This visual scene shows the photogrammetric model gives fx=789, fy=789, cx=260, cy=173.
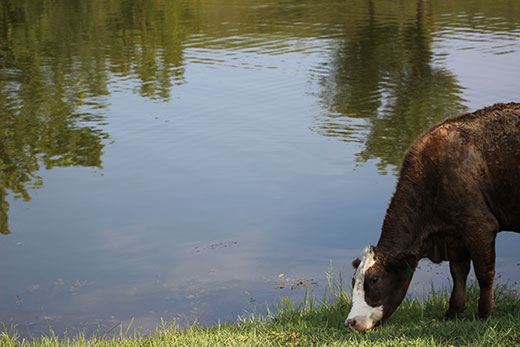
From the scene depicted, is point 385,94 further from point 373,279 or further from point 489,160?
point 373,279

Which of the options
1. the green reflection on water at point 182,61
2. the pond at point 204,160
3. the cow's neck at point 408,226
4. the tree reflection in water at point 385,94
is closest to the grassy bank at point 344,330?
the cow's neck at point 408,226

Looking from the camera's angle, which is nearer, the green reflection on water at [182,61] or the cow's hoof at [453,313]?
the cow's hoof at [453,313]

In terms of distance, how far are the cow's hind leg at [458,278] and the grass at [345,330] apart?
0.13m

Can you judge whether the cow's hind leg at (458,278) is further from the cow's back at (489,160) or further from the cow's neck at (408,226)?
the cow's back at (489,160)

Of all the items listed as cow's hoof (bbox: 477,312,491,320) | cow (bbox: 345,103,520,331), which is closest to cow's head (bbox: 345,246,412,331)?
cow (bbox: 345,103,520,331)

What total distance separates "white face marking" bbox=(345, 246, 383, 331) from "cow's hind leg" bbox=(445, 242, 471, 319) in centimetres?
104

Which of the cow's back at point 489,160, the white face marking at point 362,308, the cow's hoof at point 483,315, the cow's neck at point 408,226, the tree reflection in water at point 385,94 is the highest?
the cow's back at point 489,160

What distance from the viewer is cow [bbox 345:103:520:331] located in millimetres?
8094

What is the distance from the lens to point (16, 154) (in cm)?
1952

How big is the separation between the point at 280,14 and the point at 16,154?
37.4 metres

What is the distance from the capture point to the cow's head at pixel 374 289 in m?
8.06

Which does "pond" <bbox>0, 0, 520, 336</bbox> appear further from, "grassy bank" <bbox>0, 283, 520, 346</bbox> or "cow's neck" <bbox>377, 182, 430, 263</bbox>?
"cow's neck" <bbox>377, 182, 430, 263</bbox>

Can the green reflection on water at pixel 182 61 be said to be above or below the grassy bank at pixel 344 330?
below

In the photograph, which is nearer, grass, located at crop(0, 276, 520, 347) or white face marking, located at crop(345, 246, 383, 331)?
grass, located at crop(0, 276, 520, 347)
